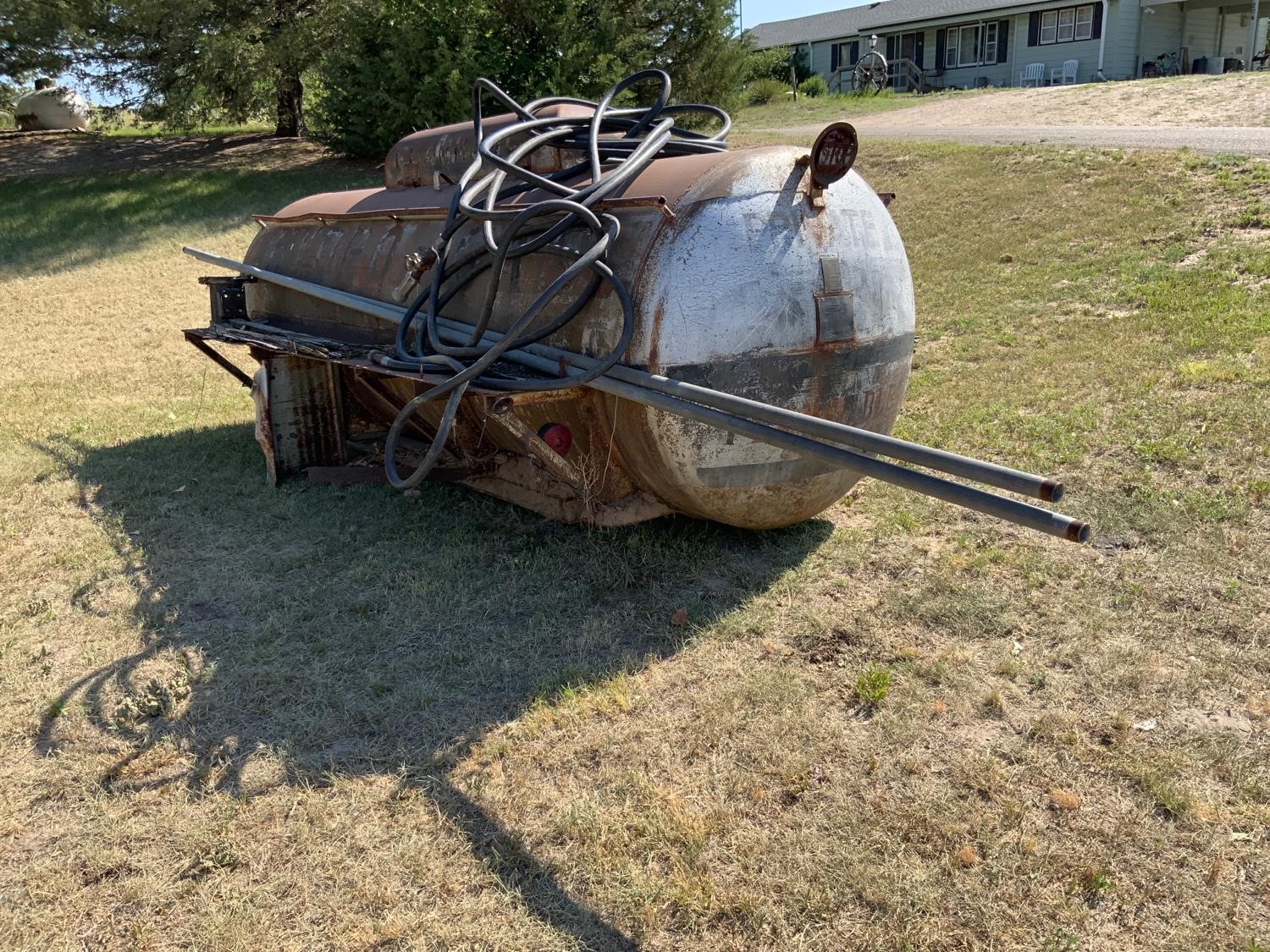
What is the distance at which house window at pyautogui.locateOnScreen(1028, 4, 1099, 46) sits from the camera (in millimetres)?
27016

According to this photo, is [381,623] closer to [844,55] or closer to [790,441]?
[790,441]

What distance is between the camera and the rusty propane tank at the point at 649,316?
4.14 m

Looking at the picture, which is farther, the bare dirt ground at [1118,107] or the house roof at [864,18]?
the house roof at [864,18]

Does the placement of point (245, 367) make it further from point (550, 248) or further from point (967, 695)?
point (967, 695)

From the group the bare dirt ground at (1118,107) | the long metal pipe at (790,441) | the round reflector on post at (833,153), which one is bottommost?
the long metal pipe at (790,441)

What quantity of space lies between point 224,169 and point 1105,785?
65.2 ft

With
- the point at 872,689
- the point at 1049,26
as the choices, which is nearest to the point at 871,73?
the point at 1049,26

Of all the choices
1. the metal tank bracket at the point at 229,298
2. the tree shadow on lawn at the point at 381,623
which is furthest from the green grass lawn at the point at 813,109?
the tree shadow on lawn at the point at 381,623

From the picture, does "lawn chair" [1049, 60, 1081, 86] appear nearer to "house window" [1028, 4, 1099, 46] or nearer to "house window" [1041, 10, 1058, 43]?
"house window" [1028, 4, 1099, 46]

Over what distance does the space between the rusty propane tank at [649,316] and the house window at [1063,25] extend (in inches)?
1048

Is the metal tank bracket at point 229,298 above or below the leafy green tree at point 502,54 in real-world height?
below

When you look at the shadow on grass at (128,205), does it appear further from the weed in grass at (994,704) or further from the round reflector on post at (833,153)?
the weed in grass at (994,704)

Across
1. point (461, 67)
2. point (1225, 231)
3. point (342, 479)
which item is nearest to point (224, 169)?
point (461, 67)

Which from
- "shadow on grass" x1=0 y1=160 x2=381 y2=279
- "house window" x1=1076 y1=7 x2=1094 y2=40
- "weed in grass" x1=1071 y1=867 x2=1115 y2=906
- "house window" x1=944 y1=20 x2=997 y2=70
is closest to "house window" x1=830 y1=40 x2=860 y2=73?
"house window" x1=944 y1=20 x2=997 y2=70
